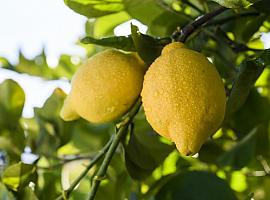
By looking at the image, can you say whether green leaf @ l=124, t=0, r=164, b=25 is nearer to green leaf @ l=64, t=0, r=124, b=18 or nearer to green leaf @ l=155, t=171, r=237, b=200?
green leaf @ l=64, t=0, r=124, b=18

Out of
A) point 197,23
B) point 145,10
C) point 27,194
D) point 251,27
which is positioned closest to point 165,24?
point 145,10

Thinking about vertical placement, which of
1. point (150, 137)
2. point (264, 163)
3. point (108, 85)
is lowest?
point (264, 163)

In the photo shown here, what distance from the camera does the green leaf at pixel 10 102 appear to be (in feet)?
3.73

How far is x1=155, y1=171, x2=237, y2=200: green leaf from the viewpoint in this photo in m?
0.91

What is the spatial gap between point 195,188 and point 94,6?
0.32 m

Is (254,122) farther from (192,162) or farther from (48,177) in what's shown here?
(48,177)

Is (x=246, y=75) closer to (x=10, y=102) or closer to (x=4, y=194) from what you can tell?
(x=4, y=194)

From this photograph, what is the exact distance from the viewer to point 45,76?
1.38 m

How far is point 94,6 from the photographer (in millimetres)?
911

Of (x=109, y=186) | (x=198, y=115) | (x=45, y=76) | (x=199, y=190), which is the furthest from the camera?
(x=45, y=76)

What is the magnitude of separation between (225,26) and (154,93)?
476 millimetres

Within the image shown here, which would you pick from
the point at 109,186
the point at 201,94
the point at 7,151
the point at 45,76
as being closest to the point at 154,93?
the point at 201,94

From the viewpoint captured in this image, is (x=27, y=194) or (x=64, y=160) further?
(x=64, y=160)

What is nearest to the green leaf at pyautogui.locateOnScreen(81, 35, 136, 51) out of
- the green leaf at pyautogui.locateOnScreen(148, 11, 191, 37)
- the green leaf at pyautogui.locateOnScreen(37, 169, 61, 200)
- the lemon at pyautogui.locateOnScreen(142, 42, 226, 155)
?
the lemon at pyautogui.locateOnScreen(142, 42, 226, 155)
